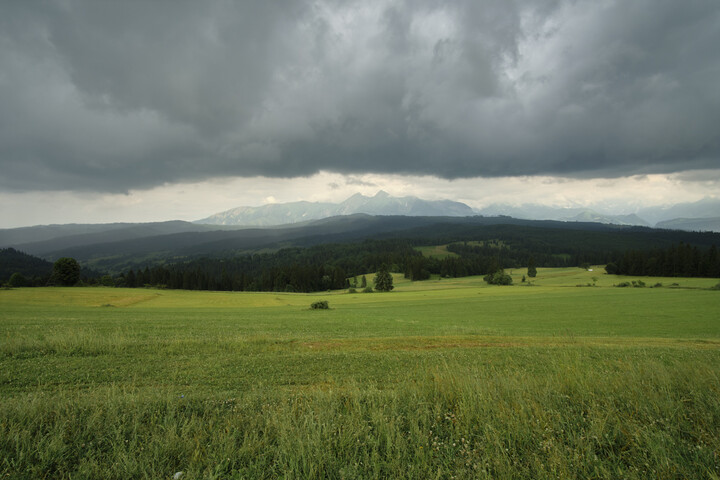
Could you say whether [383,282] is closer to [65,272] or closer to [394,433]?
[65,272]

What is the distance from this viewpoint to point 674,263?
306 feet

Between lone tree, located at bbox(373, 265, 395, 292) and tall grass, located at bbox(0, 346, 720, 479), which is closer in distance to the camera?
tall grass, located at bbox(0, 346, 720, 479)

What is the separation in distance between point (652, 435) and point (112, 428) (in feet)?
28.9

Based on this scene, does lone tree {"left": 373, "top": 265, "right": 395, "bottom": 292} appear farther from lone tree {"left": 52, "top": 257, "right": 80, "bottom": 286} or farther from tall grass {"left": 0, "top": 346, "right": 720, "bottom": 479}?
tall grass {"left": 0, "top": 346, "right": 720, "bottom": 479}

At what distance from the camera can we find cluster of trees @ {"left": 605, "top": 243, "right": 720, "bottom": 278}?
87375 mm

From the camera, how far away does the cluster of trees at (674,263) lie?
3440 inches

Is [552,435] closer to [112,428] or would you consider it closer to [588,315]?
[112,428]

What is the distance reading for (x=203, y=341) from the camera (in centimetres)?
1452

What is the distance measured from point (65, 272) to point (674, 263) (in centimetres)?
17765

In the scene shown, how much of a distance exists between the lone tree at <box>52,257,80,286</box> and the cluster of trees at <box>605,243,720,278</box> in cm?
17218

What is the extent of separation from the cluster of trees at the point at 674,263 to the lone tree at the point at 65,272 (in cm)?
17218

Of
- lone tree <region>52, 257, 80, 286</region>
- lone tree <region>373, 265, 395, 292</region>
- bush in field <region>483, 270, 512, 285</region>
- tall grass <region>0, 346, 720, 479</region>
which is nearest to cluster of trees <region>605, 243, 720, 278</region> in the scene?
bush in field <region>483, 270, 512, 285</region>

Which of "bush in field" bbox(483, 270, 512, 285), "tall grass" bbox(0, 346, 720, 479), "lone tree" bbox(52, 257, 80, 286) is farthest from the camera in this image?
"bush in field" bbox(483, 270, 512, 285)

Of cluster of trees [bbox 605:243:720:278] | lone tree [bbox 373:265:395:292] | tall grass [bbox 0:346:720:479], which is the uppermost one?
tall grass [bbox 0:346:720:479]
